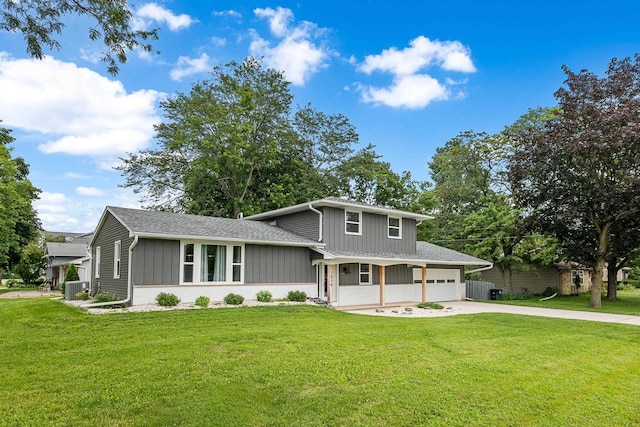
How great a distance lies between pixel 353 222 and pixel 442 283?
21.0 feet

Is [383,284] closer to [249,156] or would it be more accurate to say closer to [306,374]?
[306,374]

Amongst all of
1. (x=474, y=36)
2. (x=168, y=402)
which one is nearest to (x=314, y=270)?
(x=474, y=36)

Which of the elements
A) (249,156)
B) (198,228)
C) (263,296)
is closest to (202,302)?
(263,296)

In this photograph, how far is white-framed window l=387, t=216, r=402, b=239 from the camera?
63.2ft

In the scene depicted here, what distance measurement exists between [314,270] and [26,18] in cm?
1305

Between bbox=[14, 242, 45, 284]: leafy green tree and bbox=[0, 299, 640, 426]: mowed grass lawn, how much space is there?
1055 inches

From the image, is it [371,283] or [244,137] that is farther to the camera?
[244,137]

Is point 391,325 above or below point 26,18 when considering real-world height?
below

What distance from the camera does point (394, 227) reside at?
766 inches

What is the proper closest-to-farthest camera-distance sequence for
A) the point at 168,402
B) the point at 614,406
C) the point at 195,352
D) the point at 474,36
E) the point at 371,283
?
the point at 168,402 < the point at 614,406 < the point at 195,352 < the point at 474,36 < the point at 371,283

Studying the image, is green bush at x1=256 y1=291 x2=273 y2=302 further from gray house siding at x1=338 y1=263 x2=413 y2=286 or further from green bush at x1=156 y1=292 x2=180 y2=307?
gray house siding at x1=338 y1=263 x2=413 y2=286

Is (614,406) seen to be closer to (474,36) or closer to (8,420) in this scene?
(8,420)

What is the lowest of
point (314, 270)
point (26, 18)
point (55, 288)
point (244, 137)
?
point (55, 288)

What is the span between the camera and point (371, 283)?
18.0 m
